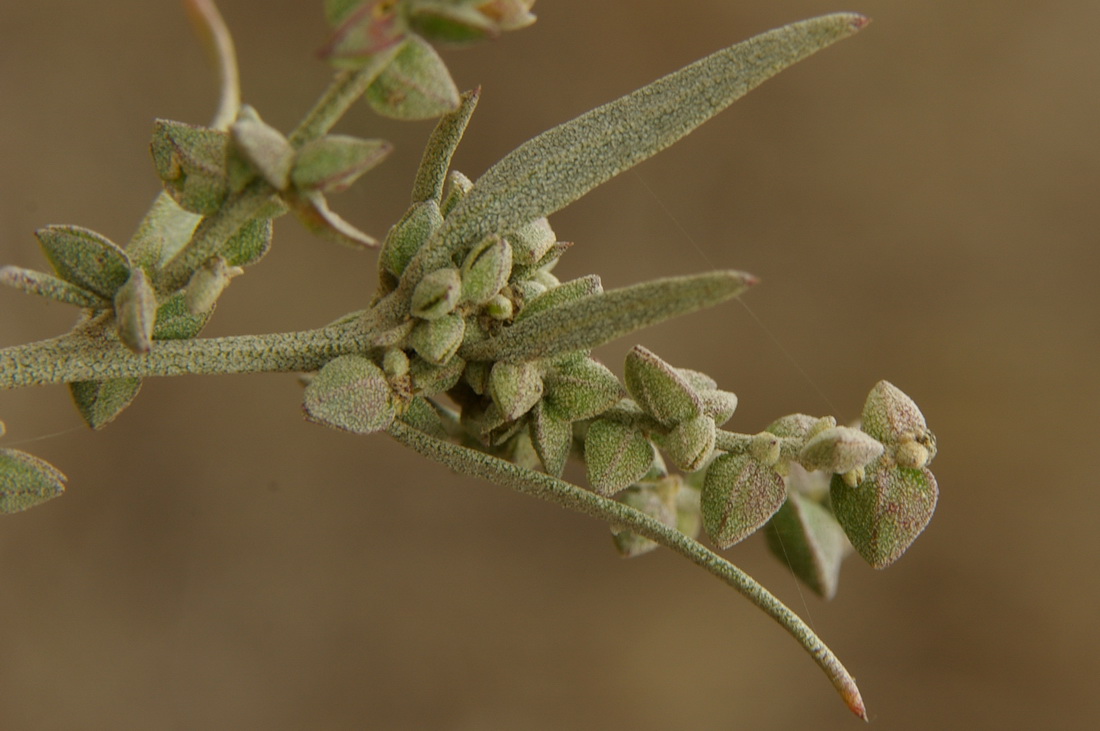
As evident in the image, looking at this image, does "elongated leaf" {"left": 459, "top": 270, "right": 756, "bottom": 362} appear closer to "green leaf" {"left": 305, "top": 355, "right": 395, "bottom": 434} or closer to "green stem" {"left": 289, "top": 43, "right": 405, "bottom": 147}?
"green leaf" {"left": 305, "top": 355, "right": 395, "bottom": 434}

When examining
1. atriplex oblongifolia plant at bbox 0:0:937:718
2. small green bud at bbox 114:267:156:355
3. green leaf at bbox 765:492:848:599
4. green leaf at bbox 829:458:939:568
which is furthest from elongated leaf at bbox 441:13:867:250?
green leaf at bbox 765:492:848:599

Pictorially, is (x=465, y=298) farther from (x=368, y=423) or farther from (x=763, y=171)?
(x=763, y=171)

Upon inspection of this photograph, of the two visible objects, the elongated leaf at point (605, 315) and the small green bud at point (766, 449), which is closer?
the elongated leaf at point (605, 315)

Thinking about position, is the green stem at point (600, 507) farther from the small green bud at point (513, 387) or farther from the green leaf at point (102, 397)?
the green leaf at point (102, 397)

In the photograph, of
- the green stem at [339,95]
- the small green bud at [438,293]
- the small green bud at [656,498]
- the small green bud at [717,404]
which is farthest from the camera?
the small green bud at [656,498]

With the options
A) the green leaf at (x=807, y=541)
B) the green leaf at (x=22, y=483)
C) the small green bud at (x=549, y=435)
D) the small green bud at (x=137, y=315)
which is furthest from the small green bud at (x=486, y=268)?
the green leaf at (x=807, y=541)

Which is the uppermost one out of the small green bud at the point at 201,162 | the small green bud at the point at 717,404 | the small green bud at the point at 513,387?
the small green bud at the point at 201,162

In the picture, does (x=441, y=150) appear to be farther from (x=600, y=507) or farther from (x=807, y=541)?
(x=807, y=541)
